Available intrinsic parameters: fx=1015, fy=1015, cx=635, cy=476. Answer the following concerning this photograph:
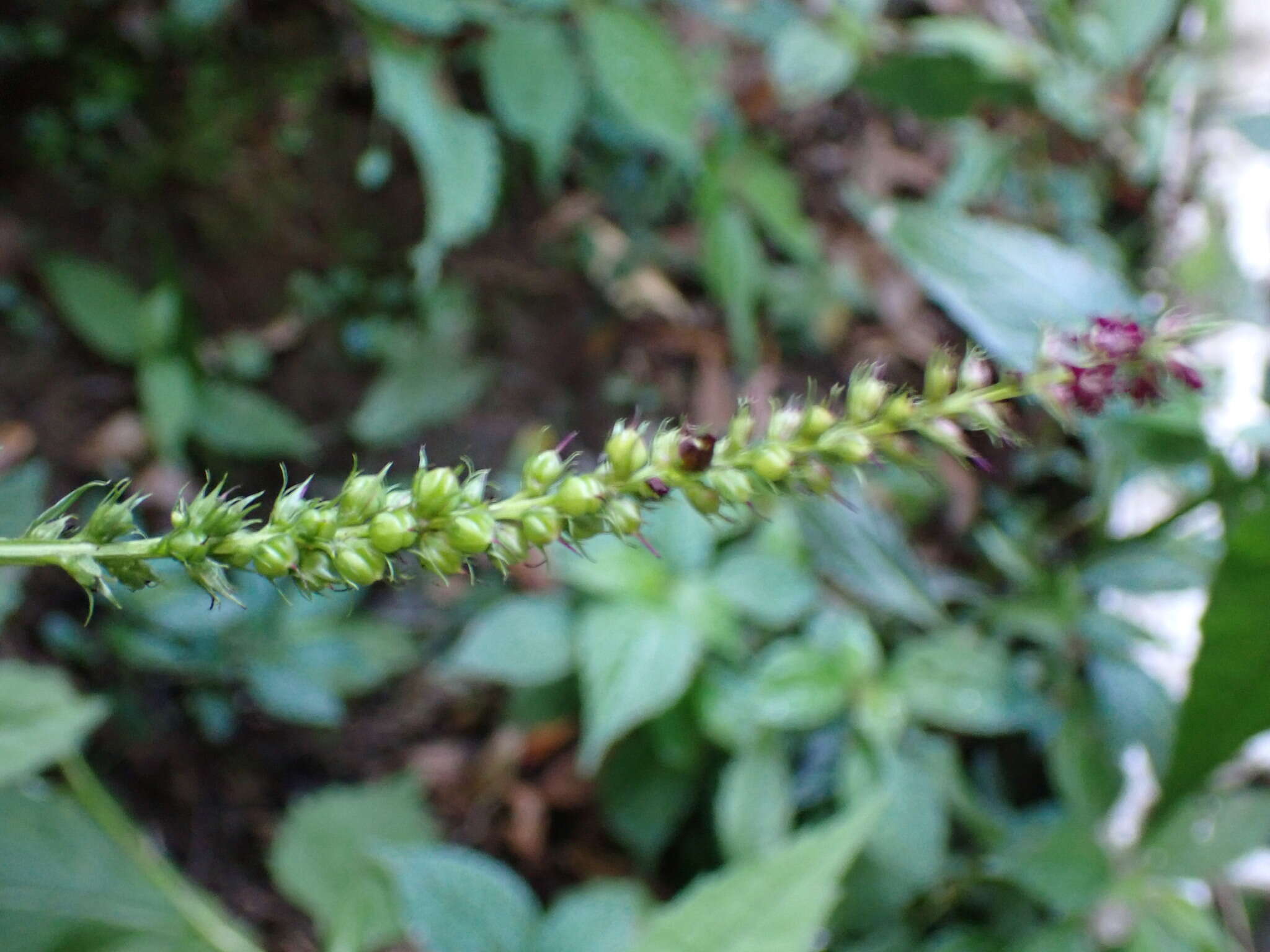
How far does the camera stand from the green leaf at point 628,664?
1.14 m

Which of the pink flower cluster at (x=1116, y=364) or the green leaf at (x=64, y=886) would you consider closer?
the pink flower cluster at (x=1116, y=364)

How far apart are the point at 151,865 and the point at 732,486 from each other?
31.3 inches

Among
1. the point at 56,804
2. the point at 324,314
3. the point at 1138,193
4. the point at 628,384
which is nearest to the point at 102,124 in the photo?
the point at 324,314

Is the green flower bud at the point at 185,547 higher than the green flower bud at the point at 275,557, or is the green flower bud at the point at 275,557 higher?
the green flower bud at the point at 185,547

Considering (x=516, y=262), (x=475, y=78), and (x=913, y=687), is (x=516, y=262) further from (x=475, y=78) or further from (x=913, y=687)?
(x=913, y=687)

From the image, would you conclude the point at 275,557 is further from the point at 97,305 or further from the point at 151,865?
the point at 97,305

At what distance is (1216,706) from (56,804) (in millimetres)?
1067

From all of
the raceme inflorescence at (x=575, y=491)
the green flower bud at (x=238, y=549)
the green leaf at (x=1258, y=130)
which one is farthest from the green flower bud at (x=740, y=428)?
the green leaf at (x=1258, y=130)

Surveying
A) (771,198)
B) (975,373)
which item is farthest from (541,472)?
(771,198)

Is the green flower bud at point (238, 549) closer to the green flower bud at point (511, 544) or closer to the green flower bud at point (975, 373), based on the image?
the green flower bud at point (511, 544)

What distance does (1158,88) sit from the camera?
5.95ft

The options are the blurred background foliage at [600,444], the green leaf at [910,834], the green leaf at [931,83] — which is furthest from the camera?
the green leaf at [931,83]

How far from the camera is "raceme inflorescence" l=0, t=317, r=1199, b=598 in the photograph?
16.2 inches

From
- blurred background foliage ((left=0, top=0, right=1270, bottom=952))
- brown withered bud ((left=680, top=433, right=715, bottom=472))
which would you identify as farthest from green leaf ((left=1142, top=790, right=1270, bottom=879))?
brown withered bud ((left=680, top=433, right=715, bottom=472))
